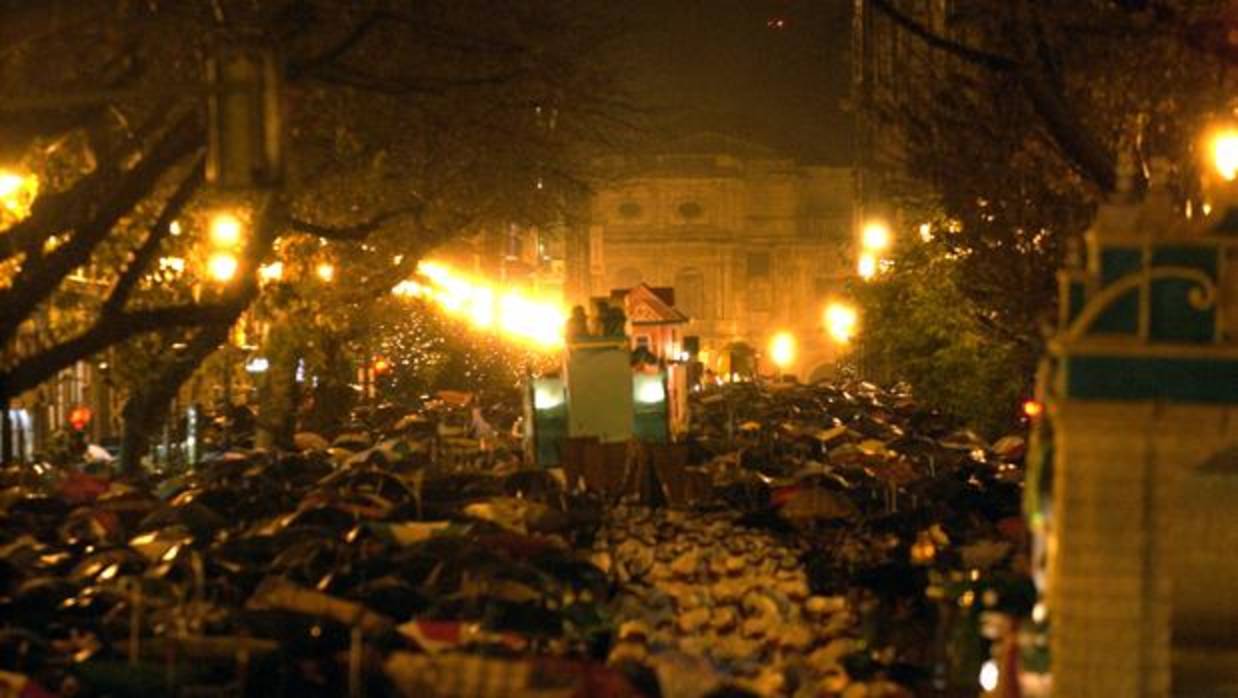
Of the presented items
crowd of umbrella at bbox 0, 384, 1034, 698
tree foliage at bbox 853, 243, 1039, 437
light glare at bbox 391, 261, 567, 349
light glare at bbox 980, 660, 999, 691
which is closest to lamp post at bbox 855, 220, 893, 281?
tree foliage at bbox 853, 243, 1039, 437

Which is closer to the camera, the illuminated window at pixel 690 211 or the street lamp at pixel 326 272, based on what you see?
the street lamp at pixel 326 272

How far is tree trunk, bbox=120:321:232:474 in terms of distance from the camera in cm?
1992

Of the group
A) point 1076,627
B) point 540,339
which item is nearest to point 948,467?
point 1076,627

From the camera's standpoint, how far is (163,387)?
2025 cm

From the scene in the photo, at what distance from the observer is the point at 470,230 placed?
3098cm

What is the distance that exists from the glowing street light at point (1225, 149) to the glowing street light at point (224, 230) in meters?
10.4

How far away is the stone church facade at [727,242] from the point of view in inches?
3425

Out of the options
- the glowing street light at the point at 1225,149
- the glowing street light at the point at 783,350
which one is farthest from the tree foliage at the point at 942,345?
the glowing street light at the point at 783,350

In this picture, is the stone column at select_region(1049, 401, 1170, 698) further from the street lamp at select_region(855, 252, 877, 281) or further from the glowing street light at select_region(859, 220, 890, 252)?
the street lamp at select_region(855, 252, 877, 281)

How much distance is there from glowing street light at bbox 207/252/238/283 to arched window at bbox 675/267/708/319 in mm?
66448

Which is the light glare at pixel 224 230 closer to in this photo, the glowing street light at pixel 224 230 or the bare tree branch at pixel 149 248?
the glowing street light at pixel 224 230

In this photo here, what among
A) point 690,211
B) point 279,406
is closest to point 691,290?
point 690,211

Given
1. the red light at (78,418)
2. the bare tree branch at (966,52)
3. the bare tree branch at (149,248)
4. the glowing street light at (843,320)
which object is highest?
the bare tree branch at (966,52)

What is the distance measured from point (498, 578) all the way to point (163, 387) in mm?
9324
